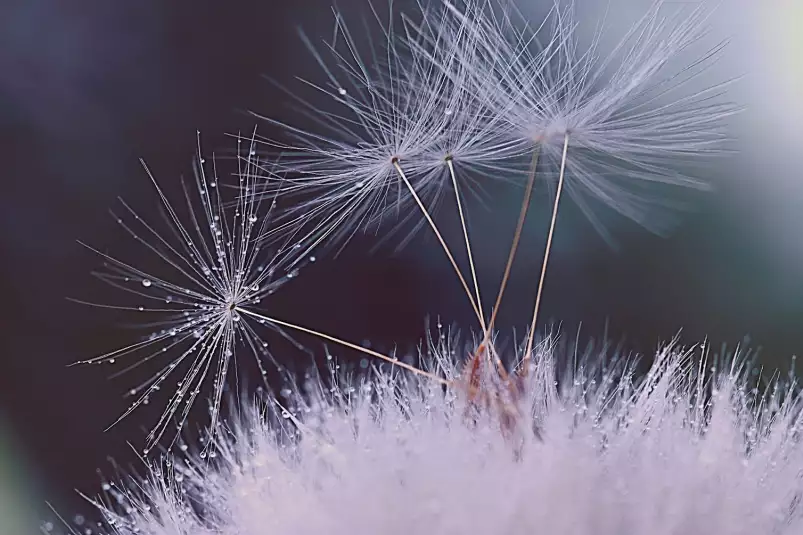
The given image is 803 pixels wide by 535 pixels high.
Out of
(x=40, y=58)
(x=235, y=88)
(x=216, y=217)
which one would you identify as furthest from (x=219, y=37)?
(x=216, y=217)

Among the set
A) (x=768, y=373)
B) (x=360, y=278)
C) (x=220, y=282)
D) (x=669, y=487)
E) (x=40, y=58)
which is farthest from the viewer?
(x=40, y=58)

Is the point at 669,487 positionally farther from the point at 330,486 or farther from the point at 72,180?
the point at 72,180

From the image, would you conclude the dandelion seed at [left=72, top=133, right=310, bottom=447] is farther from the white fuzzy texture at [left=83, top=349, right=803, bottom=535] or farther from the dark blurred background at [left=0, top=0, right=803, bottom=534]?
the dark blurred background at [left=0, top=0, right=803, bottom=534]

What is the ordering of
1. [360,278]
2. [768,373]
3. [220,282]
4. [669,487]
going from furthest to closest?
[360,278], [768,373], [220,282], [669,487]

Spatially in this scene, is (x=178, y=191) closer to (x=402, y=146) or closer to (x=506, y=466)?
(x=402, y=146)

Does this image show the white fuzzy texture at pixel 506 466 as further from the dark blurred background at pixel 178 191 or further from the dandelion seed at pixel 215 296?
the dark blurred background at pixel 178 191

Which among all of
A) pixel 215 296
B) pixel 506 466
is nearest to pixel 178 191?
pixel 215 296
